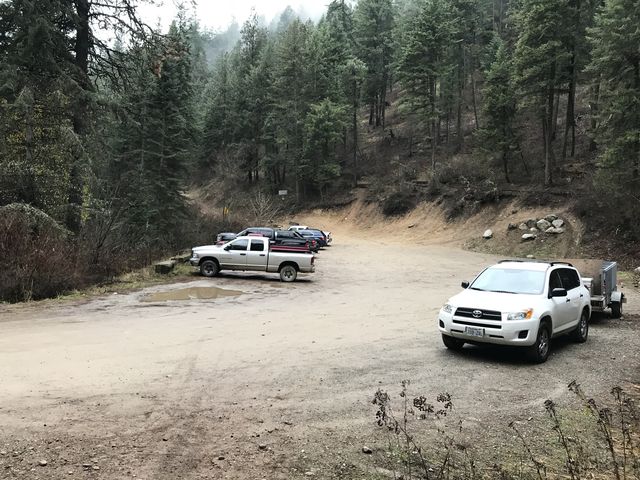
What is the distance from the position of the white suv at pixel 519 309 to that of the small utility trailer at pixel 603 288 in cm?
237

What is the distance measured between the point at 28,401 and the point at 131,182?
94.2ft

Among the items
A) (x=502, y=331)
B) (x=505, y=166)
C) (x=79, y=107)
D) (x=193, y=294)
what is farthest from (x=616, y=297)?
(x=505, y=166)

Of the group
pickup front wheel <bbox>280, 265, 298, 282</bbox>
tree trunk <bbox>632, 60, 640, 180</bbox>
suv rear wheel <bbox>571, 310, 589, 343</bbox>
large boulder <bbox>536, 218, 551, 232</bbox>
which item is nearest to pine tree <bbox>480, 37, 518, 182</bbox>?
large boulder <bbox>536, 218, 551, 232</bbox>

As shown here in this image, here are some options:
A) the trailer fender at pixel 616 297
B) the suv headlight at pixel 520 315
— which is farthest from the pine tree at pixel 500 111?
the suv headlight at pixel 520 315

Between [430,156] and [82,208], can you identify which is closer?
[82,208]

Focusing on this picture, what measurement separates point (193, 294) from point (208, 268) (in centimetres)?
456

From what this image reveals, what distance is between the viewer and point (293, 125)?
61.7 m

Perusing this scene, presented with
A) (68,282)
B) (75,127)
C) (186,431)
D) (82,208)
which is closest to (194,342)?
(186,431)

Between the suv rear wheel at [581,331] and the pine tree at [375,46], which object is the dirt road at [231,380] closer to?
the suv rear wheel at [581,331]

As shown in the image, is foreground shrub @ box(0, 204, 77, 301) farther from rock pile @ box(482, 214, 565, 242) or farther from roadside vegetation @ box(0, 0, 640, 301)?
rock pile @ box(482, 214, 565, 242)

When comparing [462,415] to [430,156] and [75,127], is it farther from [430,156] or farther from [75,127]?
[430,156]

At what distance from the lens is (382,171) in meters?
60.7

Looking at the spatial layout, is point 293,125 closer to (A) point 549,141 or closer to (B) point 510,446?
(A) point 549,141

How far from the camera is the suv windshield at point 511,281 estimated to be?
9.89m
